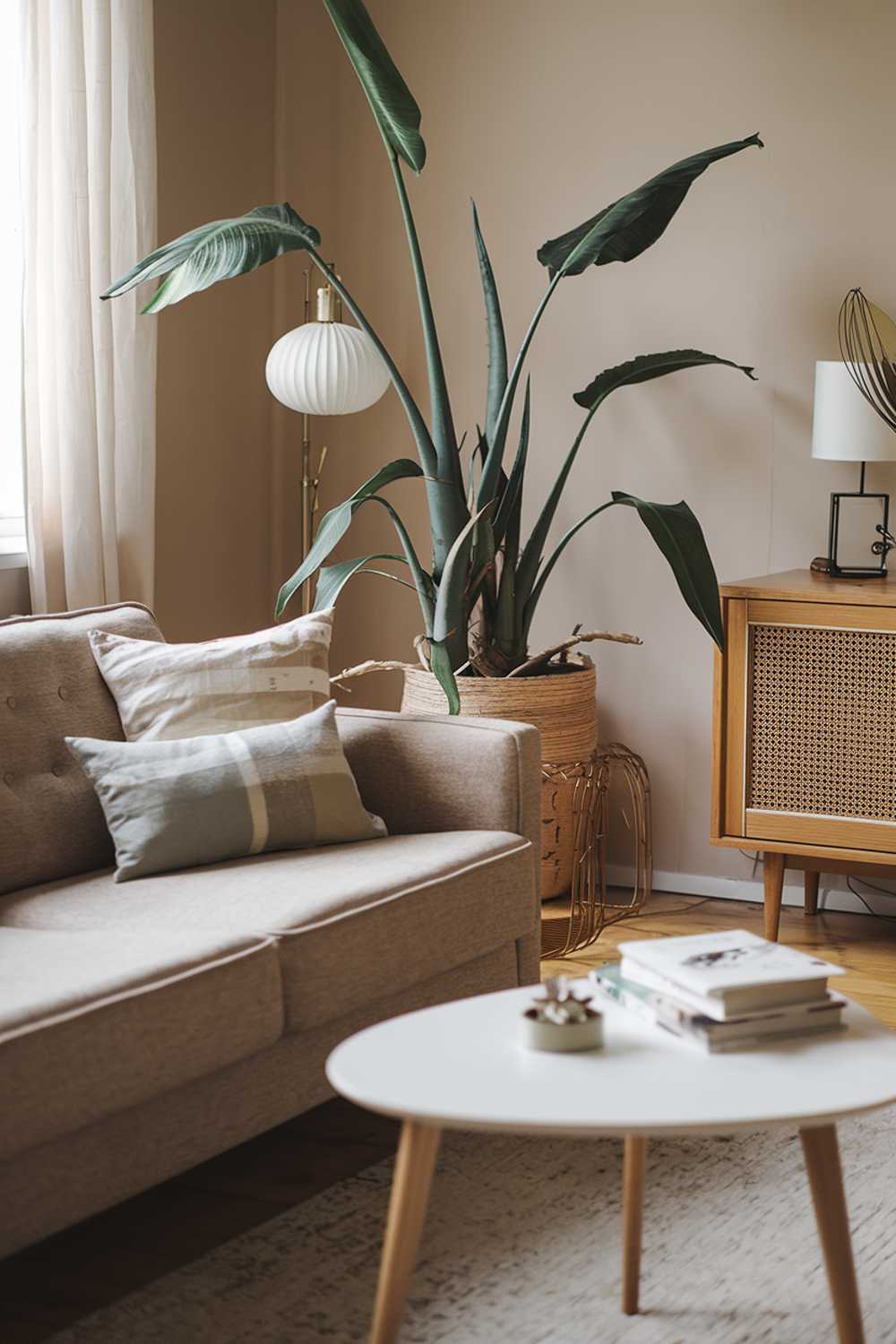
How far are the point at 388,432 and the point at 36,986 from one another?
2570 mm

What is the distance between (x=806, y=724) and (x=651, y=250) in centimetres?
125

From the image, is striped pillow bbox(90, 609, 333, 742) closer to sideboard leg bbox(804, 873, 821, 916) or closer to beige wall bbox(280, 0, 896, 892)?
beige wall bbox(280, 0, 896, 892)

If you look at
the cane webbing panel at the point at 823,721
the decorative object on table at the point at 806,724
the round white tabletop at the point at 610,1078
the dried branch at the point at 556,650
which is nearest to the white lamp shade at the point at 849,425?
the decorative object on table at the point at 806,724

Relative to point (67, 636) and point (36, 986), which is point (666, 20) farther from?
point (36, 986)

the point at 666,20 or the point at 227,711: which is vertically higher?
the point at 666,20

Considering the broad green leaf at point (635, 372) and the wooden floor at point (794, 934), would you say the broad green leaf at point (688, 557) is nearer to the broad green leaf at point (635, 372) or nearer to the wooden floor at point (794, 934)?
the broad green leaf at point (635, 372)

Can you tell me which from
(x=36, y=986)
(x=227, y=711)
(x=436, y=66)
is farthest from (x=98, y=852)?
(x=436, y=66)

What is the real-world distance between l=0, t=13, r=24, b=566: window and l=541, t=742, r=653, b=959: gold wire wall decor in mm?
1259

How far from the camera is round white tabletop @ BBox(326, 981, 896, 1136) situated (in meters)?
1.48

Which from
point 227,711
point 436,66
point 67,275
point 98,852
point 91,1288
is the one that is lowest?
point 91,1288

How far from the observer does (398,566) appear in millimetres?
4184

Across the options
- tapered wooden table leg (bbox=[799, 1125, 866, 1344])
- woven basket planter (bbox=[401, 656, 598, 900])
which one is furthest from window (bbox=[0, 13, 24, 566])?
tapered wooden table leg (bbox=[799, 1125, 866, 1344])

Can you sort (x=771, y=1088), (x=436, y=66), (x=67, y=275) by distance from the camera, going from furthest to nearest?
(x=436, y=66), (x=67, y=275), (x=771, y=1088)

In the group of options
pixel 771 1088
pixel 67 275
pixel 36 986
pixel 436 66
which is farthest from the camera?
pixel 436 66
